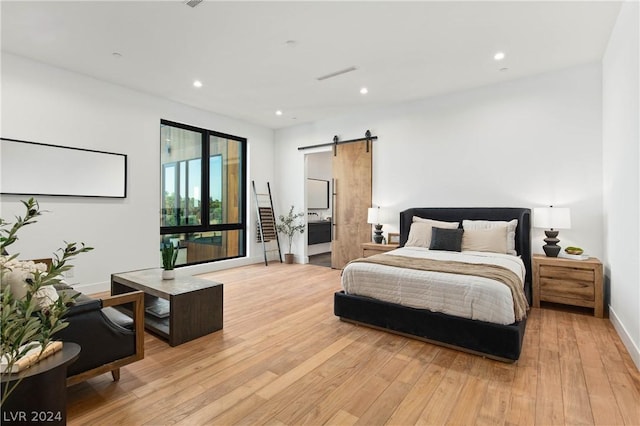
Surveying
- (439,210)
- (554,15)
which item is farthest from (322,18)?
(439,210)

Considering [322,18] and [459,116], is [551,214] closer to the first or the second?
[459,116]

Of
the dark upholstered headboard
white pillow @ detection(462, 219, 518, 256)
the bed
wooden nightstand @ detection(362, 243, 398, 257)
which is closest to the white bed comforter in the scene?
the bed

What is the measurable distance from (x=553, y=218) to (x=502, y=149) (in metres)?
1.24

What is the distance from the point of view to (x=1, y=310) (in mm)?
1112

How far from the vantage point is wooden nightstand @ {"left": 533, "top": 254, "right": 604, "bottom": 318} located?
352 cm

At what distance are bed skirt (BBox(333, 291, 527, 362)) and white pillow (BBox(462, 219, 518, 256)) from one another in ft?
4.76

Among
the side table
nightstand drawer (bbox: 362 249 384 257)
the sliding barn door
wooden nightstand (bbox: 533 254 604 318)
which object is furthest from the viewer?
the sliding barn door

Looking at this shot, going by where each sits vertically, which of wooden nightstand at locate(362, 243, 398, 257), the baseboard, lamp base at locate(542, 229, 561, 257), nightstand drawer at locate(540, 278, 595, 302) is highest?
lamp base at locate(542, 229, 561, 257)

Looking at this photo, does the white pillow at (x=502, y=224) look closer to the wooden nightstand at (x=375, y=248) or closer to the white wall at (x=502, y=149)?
the white wall at (x=502, y=149)

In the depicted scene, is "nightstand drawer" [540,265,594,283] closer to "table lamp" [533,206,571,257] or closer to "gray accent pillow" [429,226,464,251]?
"table lamp" [533,206,571,257]

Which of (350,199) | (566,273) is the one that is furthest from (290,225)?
(566,273)

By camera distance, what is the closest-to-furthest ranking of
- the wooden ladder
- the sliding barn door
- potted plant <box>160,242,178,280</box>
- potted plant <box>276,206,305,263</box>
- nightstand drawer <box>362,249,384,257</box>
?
potted plant <box>160,242,178,280</box> → nightstand drawer <box>362,249,384,257</box> → the sliding barn door → the wooden ladder → potted plant <box>276,206,305,263</box>

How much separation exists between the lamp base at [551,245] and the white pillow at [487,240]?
1.59 ft

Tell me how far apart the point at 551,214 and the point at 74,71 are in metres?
6.28
